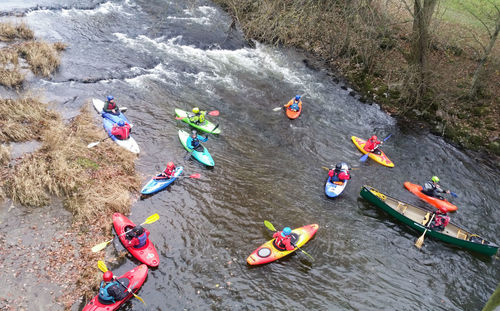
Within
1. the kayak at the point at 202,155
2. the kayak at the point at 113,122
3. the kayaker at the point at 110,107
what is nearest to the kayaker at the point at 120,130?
the kayak at the point at 113,122

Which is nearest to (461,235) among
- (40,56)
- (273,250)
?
(273,250)

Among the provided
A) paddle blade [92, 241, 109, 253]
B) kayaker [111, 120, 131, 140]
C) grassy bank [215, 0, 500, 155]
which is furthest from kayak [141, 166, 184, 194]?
grassy bank [215, 0, 500, 155]

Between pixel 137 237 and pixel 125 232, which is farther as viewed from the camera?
pixel 125 232

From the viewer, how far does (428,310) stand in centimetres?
874

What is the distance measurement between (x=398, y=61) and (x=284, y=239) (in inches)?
596

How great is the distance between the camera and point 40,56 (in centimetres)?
1513

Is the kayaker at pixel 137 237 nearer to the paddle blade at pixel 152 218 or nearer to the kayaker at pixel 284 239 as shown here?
the paddle blade at pixel 152 218

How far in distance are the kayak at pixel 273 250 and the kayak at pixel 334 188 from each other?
1.96 meters

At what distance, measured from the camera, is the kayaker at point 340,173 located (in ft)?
38.9

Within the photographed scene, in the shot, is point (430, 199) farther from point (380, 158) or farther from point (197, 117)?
point (197, 117)

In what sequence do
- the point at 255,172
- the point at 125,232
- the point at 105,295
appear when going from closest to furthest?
the point at 105,295 < the point at 125,232 < the point at 255,172

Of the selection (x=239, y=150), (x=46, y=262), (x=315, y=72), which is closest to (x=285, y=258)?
(x=239, y=150)

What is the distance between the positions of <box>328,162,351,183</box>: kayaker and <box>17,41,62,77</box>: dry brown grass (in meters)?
13.3

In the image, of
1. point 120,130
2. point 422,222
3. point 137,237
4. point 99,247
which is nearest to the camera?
point 99,247
